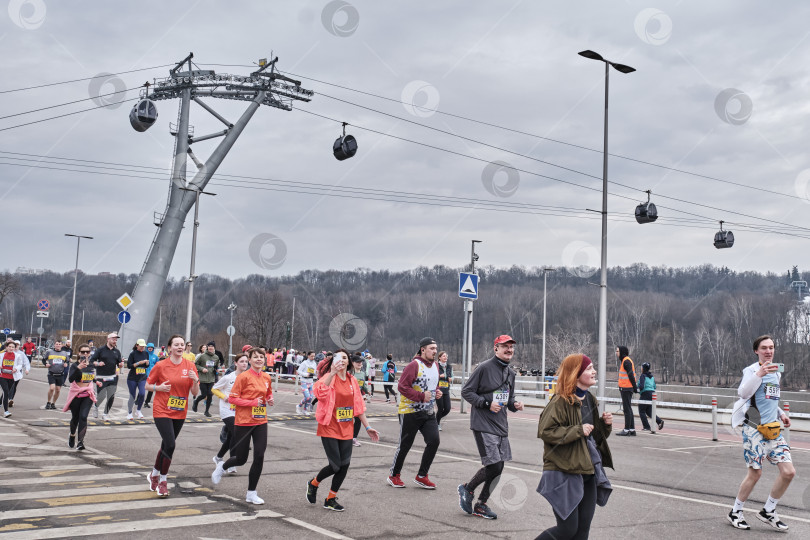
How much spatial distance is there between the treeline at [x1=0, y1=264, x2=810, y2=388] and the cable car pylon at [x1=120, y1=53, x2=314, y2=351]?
26.2 m

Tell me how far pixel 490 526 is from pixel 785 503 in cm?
439

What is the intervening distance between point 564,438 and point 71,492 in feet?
20.0

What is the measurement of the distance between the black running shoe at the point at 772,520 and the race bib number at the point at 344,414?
178 inches

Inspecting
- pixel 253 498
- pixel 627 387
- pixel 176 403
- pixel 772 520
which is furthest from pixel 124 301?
pixel 772 520

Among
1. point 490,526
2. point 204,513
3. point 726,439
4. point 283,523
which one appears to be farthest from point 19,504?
point 726,439

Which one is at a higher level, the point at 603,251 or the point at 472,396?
the point at 603,251

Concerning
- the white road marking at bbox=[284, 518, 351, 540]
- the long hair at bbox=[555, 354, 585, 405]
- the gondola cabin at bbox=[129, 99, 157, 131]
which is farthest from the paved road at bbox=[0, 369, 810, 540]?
the gondola cabin at bbox=[129, 99, 157, 131]

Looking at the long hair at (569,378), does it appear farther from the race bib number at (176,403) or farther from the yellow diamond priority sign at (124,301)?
the yellow diamond priority sign at (124,301)

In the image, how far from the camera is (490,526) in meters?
7.41

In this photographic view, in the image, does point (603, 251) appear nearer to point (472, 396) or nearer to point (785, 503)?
point (785, 503)

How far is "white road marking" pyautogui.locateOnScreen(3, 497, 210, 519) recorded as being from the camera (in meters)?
7.25

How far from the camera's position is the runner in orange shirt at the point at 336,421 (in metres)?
8.02

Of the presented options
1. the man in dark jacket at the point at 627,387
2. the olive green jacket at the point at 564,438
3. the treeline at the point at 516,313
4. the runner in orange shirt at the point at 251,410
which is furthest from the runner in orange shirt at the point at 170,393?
the treeline at the point at 516,313

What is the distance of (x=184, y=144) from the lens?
43.1 meters
